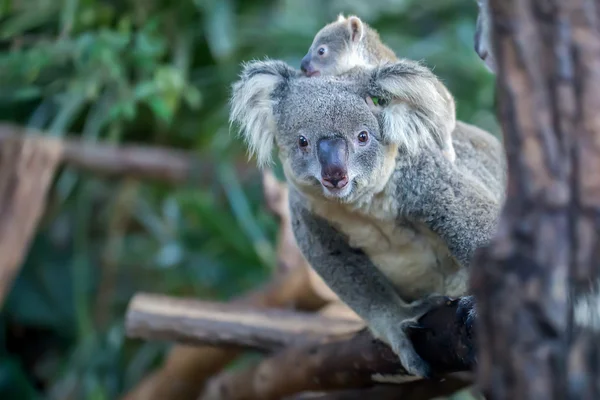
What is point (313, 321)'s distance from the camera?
126 inches

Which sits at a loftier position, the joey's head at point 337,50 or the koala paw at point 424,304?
the joey's head at point 337,50

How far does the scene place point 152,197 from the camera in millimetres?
5723

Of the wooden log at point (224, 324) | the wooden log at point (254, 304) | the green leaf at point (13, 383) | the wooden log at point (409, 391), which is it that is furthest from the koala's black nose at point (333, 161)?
the green leaf at point (13, 383)

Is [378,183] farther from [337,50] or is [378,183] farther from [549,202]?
[549,202]

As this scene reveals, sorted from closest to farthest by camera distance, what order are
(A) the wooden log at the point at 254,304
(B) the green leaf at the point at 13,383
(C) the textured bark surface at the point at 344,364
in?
(C) the textured bark surface at the point at 344,364
(A) the wooden log at the point at 254,304
(B) the green leaf at the point at 13,383

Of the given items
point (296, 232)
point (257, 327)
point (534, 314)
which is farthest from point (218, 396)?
point (534, 314)

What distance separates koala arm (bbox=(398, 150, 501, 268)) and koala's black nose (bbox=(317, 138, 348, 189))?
22 centimetres

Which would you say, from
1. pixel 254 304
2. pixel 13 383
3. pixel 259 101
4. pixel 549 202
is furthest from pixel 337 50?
pixel 13 383

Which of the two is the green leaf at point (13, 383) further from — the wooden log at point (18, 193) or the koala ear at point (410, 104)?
the koala ear at point (410, 104)

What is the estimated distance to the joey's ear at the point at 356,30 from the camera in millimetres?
2979

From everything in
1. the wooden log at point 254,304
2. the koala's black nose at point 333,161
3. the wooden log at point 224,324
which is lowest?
the wooden log at point 254,304

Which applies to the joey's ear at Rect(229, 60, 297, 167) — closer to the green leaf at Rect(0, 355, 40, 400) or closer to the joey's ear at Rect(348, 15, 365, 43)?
the joey's ear at Rect(348, 15, 365, 43)

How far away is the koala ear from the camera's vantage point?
2285 millimetres

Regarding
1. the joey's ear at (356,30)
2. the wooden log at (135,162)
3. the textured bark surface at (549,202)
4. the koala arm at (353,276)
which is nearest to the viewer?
the textured bark surface at (549,202)
